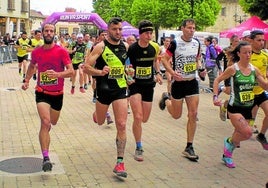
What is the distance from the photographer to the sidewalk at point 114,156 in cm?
603

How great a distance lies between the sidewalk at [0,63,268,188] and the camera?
603 centimetres

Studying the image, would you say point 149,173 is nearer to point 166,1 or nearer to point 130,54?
point 130,54

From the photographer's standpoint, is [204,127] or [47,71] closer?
[47,71]

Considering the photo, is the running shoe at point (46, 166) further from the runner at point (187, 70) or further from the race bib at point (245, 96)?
the race bib at point (245, 96)

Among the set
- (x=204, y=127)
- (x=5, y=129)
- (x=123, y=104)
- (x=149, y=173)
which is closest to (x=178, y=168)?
(x=149, y=173)

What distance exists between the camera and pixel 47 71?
20.5 feet

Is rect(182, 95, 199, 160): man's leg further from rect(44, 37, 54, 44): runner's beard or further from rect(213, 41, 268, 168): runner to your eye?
rect(44, 37, 54, 44): runner's beard

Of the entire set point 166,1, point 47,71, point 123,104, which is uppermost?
point 166,1

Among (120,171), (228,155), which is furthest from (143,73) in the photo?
(120,171)

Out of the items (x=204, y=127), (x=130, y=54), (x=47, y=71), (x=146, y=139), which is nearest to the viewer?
(x=47, y=71)

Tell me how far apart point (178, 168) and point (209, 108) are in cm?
652

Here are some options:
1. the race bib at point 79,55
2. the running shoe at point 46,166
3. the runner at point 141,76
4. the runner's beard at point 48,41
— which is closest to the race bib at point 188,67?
the runner at point 141,76

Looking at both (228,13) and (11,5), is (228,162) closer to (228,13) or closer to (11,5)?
(11,5)

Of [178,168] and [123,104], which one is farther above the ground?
[123,104]
